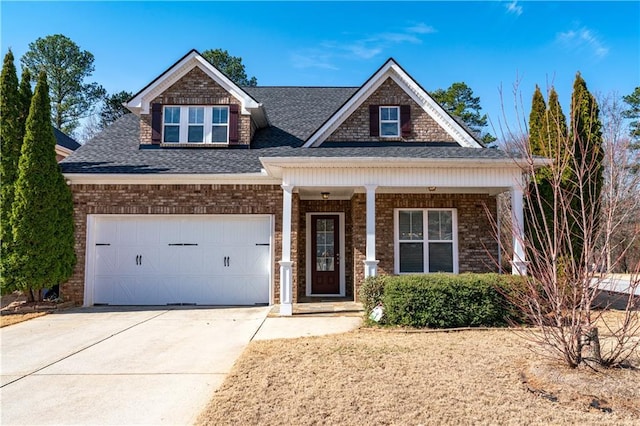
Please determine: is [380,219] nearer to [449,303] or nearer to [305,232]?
[305,232]

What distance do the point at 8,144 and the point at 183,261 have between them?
4926 mm

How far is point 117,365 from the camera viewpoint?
555 centimetres

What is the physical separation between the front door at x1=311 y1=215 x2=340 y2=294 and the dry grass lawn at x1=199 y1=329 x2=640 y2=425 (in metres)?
5.95

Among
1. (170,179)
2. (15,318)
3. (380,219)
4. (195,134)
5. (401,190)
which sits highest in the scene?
(195,134)

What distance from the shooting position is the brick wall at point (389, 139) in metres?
11.6

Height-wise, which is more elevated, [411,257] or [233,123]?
[233,123]

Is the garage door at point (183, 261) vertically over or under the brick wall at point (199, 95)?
under

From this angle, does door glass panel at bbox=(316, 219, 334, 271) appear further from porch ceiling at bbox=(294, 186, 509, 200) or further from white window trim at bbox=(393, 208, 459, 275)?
white window trim at bbox=(393, 208, 459, 275)

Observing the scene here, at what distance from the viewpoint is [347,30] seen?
462 inches

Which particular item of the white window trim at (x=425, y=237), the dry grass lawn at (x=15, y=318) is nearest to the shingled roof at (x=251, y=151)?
the white window trim at (x=425, y=237)

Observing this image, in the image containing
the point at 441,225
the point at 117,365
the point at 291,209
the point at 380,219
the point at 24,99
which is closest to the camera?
the point at 117,365

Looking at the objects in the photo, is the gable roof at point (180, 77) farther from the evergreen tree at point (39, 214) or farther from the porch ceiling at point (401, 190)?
the porch ceiling at point (401, 190)

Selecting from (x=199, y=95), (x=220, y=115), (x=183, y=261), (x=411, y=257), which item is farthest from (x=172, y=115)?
(x=411, y=257)

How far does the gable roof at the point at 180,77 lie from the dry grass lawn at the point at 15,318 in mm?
6110
